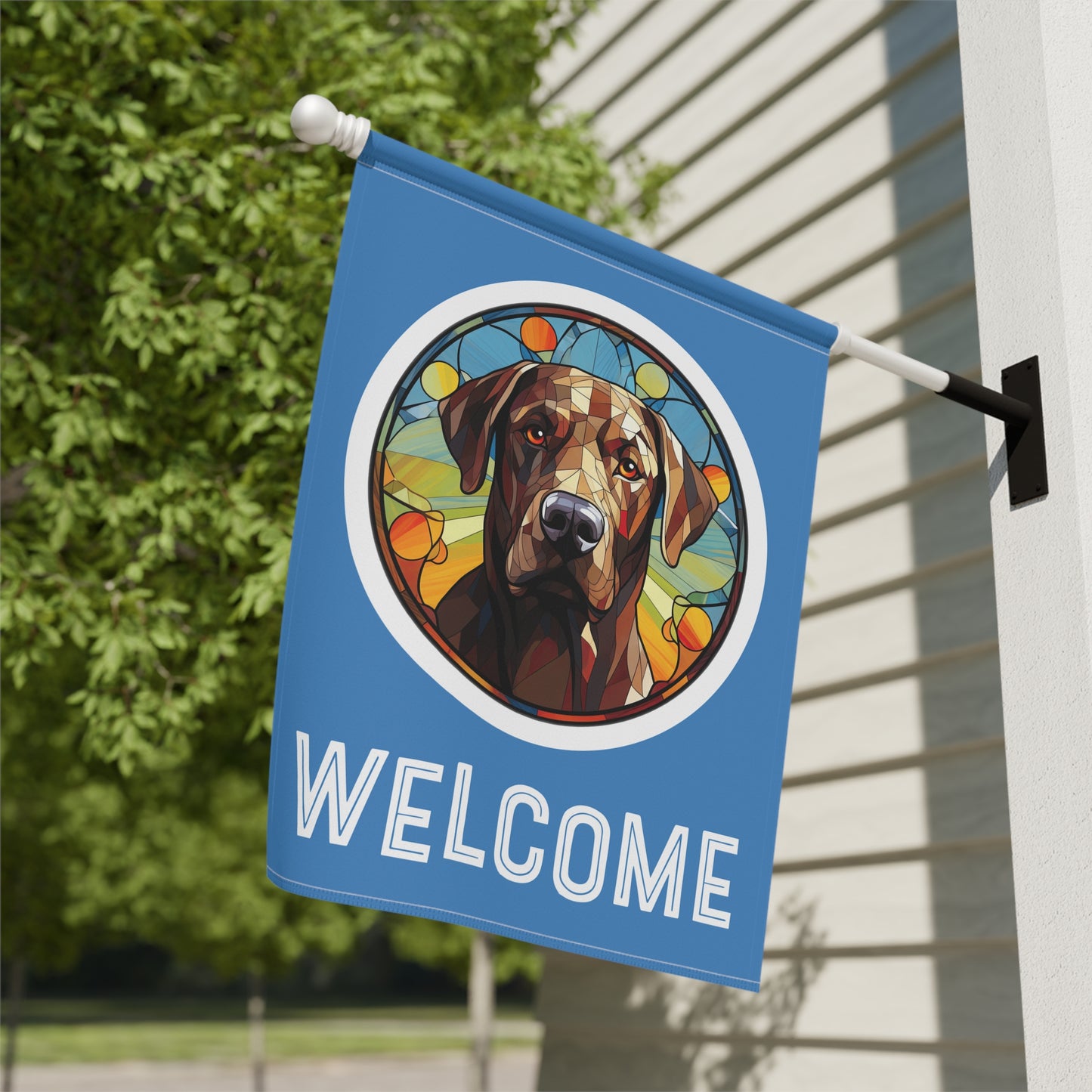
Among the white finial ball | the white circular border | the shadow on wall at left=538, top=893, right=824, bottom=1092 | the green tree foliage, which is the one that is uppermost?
the green tree foliage

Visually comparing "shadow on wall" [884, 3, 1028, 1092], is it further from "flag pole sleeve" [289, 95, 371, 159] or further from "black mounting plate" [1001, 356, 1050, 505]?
"flag pole sleeve" [289, 95, 371, 159]

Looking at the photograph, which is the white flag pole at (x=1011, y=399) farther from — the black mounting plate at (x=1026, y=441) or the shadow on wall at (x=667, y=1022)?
the shadow on wall at (x=667, y=1022)

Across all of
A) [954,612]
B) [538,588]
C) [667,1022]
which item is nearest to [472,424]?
[538,588]

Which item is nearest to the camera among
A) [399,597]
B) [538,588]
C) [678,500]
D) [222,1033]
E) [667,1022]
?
[399,597]

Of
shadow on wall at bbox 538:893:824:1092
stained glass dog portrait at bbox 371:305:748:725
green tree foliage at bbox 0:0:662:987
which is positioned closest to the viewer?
stained glass dog portrait at bbox 371:305:748:725

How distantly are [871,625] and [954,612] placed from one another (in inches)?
21.1

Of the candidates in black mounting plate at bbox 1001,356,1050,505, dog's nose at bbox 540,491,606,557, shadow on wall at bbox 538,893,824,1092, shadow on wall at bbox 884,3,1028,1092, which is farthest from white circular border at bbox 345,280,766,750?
shadow on wall at bbox 538,893,824,1092

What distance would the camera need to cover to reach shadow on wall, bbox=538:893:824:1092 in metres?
5.66

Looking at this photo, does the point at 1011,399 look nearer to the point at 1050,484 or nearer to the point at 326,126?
the point at 1050,484

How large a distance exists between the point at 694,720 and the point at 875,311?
11.0 ft

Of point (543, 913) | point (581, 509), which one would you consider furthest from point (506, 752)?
point (581, 509)

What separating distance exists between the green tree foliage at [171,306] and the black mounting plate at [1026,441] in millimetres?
3071

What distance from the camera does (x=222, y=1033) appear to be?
29.3 meters

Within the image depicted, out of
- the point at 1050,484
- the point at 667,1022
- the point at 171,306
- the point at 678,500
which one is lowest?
the point at 667,1022
